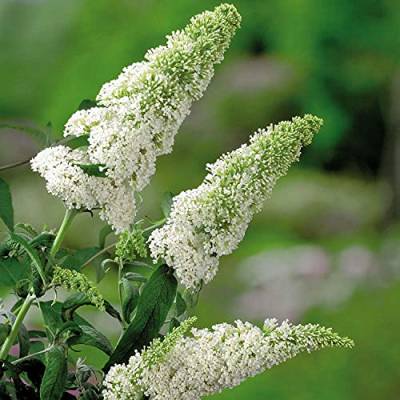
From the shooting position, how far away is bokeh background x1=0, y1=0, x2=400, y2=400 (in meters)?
3.62

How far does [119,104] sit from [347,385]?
84.0 inches

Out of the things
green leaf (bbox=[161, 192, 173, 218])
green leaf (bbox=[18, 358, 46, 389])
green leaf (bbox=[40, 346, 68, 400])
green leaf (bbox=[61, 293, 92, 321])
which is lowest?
green leaf (bbox=[40, 346, 68, 400])

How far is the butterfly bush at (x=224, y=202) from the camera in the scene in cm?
59

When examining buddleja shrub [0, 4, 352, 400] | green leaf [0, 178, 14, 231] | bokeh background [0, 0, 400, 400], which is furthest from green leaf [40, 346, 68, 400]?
bokeh background [0, 0, 400, 400]

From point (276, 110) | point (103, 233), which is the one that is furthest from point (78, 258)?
point (276, 110)

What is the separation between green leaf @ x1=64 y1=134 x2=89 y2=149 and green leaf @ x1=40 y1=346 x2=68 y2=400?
0.13 metres

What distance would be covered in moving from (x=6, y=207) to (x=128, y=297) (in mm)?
105

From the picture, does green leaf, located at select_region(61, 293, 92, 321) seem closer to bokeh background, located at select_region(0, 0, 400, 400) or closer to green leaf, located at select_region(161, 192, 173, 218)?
green leaf, located at select_region(161, 192, 173, 218)

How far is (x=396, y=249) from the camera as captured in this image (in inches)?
142

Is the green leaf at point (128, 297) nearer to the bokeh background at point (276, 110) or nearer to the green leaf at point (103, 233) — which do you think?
the green leaf at point (103, 233)

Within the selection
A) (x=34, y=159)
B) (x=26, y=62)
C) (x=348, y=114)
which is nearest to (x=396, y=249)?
(x=348, y=114)

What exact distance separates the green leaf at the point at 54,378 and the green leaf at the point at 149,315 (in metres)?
0.03

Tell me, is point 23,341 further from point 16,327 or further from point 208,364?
point 208,364

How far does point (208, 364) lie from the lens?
0.57 metres
